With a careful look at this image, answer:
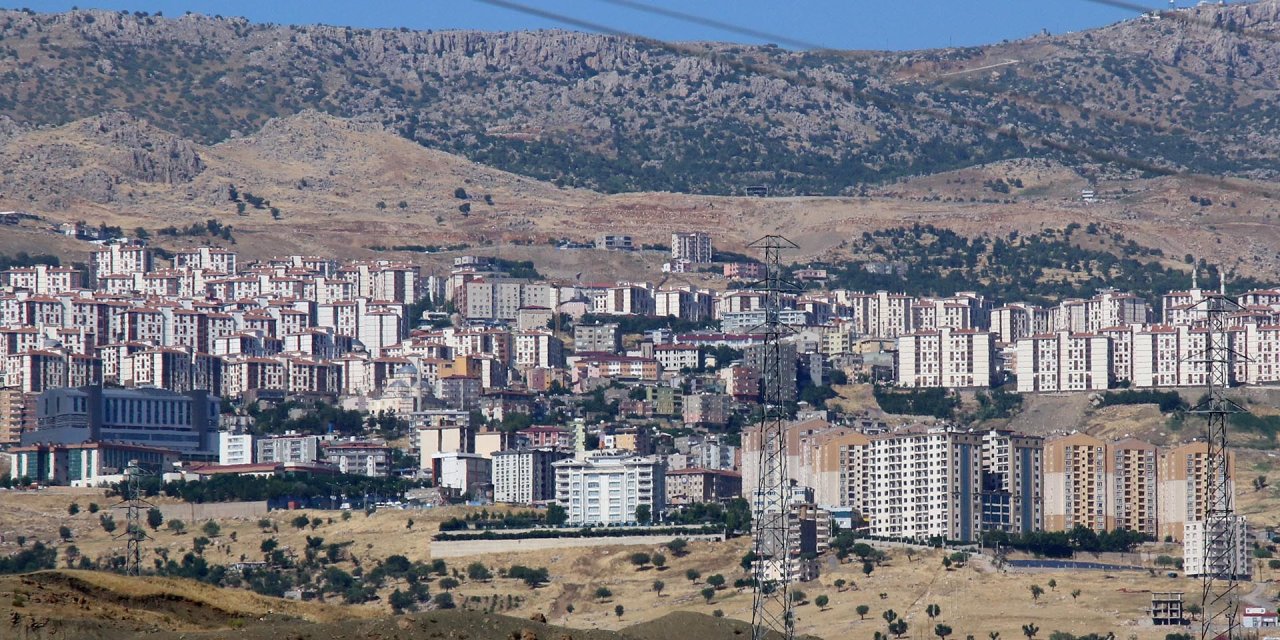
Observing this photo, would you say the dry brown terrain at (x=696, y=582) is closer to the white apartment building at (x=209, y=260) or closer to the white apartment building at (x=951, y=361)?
the white apartment building at (x=951, y=361)

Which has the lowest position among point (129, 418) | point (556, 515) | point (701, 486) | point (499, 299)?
point (556, 515)

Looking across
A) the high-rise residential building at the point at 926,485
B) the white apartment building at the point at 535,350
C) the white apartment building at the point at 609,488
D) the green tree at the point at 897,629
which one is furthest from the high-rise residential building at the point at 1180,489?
the white apartment building at the point at 535,350

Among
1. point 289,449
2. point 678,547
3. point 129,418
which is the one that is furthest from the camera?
point 129,418

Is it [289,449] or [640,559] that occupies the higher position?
[289,449]

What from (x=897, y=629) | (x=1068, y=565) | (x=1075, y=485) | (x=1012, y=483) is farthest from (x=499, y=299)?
(x=897, y=629)

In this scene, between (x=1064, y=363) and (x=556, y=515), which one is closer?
(x=556, y=515)

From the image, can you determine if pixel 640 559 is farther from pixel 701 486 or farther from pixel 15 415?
pixel 15 415
